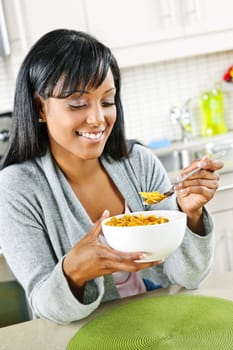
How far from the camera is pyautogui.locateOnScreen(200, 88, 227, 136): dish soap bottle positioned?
3.27 m

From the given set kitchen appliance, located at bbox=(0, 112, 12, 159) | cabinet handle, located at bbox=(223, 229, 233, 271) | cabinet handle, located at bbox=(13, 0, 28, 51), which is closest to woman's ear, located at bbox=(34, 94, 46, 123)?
kitchen appliance, located at bbox=(0, 112, 12, 159)

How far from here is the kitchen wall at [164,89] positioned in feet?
10.6

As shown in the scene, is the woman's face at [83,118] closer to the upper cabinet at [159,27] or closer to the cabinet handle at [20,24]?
the cabinet handle at [20,24]

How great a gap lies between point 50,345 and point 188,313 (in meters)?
0.26

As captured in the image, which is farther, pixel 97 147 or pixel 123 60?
pixel 123 60

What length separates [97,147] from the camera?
1286mm

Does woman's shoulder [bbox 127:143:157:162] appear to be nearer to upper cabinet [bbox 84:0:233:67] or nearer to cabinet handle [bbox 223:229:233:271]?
cabinet handle [bbox 223:229:233:271]

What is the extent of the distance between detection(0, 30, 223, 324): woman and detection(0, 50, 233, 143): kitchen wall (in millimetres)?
1834

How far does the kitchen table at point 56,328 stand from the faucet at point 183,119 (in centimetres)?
199

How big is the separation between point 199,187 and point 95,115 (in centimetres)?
27

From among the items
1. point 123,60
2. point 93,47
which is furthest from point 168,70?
point 93,47

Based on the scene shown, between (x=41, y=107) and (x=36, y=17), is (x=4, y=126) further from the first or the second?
(x=41, y=107)

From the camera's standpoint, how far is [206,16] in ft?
9.78

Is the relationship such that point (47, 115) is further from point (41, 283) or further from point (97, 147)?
point (41, 283)
